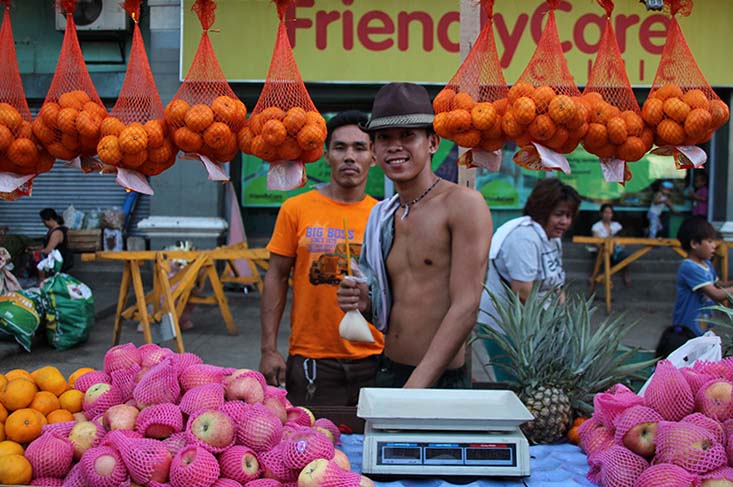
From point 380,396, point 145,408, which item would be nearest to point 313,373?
point 380,396

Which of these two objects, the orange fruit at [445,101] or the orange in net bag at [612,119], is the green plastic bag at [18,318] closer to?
the orange fruit at [445,101]

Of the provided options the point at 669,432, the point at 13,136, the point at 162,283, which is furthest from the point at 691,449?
the point at 162,283

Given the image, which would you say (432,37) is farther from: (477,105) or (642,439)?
(642,439)

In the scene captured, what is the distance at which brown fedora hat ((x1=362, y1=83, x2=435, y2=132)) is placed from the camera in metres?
2.67

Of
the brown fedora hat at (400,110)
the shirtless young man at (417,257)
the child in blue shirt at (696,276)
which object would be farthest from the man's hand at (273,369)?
the child in blue shirt at (696,276)

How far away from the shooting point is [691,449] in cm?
172

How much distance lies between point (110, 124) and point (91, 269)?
9.66 metres

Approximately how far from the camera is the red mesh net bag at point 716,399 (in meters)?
1.88

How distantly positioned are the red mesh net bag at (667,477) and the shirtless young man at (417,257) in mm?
984

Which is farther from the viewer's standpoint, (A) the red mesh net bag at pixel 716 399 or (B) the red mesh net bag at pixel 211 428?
(A) the red mesh net bag at pixel 716 399

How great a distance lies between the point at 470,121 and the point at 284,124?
2.51 ft

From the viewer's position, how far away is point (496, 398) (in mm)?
2127

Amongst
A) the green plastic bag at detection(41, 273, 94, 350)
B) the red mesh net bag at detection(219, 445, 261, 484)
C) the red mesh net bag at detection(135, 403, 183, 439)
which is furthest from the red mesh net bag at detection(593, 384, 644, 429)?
the green plastic bag at detection(41, 273, 94, 350)

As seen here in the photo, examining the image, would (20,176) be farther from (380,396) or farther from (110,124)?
(380,396)
